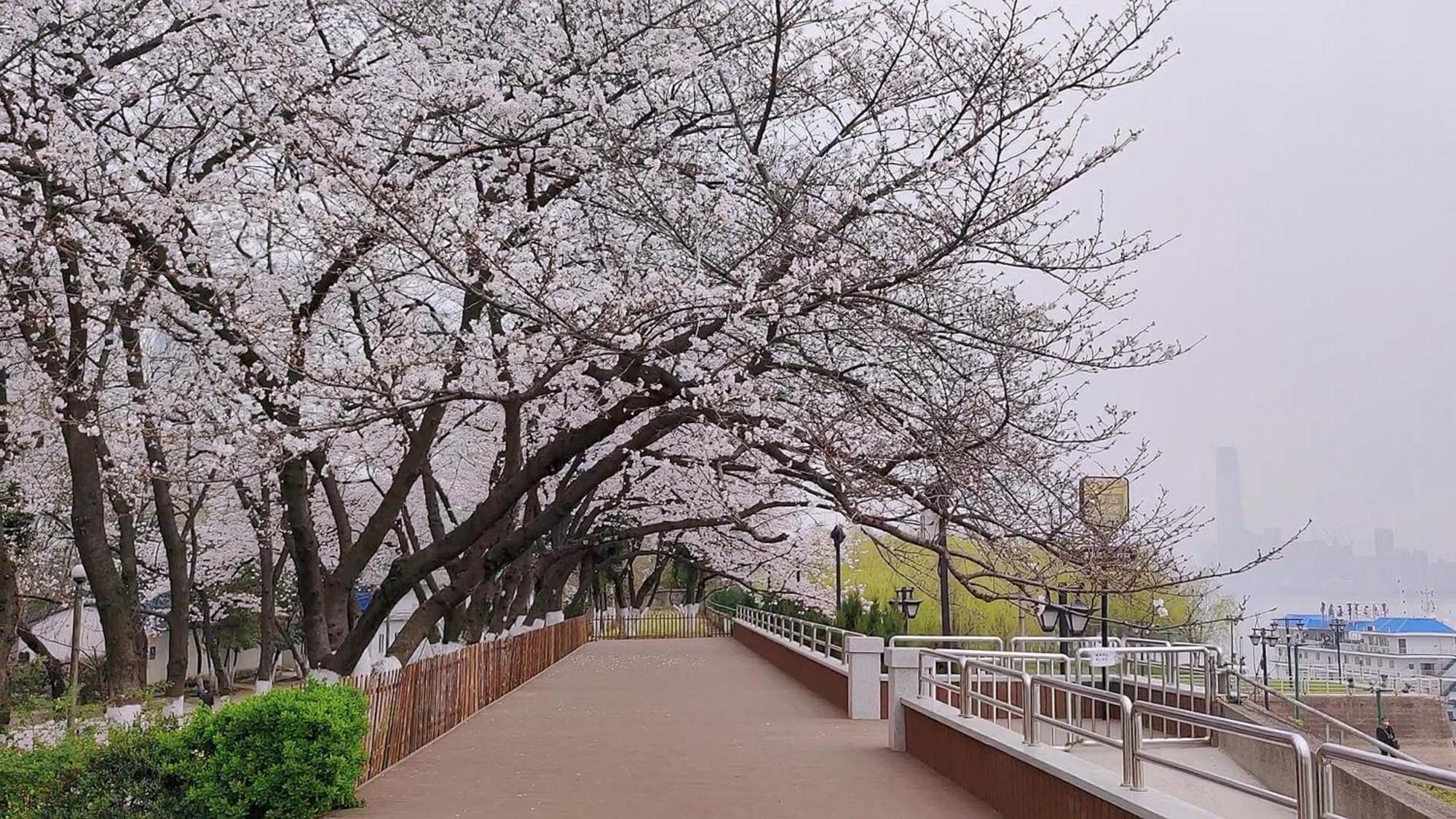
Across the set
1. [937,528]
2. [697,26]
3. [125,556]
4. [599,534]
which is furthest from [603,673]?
[697,26]

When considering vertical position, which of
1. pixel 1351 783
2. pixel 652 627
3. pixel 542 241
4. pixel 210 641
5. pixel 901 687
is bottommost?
pixel 652 627

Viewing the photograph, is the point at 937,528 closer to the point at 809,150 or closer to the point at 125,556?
the point at 809,150

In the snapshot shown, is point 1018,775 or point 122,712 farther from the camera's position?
point 122,712

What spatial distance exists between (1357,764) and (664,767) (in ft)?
30.6

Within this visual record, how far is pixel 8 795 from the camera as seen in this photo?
9625mm

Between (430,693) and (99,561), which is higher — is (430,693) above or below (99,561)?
below

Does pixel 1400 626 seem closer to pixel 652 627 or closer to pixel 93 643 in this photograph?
pixel 652 627

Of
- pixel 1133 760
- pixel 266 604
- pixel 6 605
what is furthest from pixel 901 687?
pixel 266 604

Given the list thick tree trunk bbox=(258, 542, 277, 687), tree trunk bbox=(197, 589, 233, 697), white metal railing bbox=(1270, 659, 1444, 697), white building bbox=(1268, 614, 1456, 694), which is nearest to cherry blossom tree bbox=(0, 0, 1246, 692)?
thick tree trunk bbox=(258, 542, 277, 687)

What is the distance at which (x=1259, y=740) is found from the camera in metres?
6.41

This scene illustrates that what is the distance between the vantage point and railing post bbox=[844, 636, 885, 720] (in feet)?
59.8

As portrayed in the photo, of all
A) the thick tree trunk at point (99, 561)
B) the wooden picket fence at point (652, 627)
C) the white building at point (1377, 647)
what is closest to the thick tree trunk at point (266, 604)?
the thick tree trunk at point (99, 561)

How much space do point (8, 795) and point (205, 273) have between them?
6245 mm

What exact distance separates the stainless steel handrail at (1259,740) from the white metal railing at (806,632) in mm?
10741
